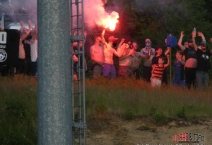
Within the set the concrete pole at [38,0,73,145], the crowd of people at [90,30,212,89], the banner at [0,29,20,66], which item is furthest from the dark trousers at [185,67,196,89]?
the concrete pole at [38,0,73,145]

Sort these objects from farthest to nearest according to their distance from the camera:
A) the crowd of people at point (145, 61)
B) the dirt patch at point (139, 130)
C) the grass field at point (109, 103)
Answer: the crowd of people at point (145, 61), the dirt patch at point (139, 130), the grass field at point (109, 103)

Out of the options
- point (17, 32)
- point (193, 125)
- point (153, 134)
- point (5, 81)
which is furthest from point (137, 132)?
point (17, 32)

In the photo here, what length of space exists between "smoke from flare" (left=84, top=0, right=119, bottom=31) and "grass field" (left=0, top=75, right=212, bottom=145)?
15.4ft

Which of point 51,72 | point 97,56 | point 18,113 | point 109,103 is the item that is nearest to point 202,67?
point 97,56

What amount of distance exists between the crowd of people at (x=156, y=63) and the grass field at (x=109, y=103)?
1063 mm

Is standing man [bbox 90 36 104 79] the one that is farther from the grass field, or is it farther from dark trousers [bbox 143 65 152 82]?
the grass field

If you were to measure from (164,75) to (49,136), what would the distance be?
496 inches

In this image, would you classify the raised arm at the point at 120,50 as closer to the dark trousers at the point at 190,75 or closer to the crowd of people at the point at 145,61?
the crowd of people at the point at 145,61

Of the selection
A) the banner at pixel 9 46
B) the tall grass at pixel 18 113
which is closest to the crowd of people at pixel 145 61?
the banner at pixel 9 46

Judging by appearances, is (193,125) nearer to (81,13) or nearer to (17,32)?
(17,32)

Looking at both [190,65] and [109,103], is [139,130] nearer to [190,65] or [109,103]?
[109,103]

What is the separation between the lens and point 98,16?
19344mm

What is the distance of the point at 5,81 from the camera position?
46.6ft

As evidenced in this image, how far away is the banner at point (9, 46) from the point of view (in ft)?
49.9
